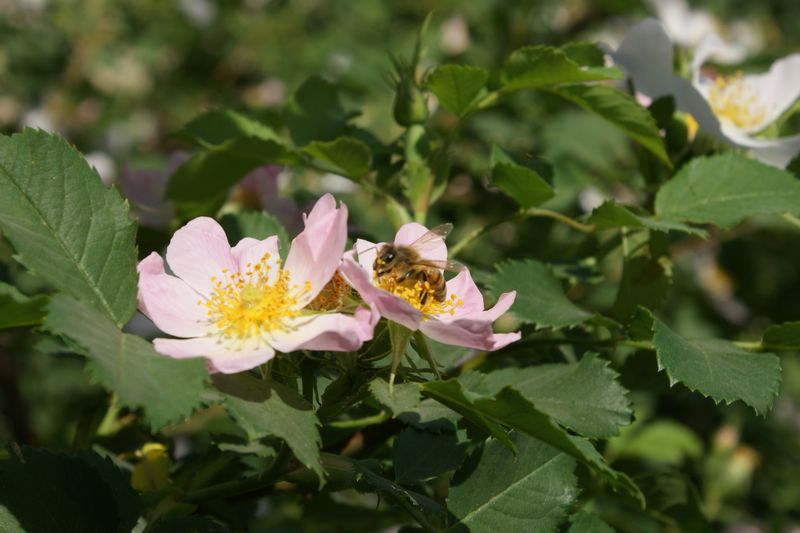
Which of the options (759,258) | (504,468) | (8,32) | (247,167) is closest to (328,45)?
(8,32)

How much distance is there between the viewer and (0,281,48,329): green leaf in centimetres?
72

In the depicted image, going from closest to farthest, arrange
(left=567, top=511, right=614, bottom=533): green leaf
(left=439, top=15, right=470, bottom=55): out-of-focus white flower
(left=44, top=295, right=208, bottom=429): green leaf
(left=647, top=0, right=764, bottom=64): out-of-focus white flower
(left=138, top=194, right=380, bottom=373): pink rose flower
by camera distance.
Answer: (left=44, top=295, right=208, bottom=429): green leaf < (left=138, top=194, right=380, bottom=373): pink rose flower < (left=567, top=511, right=614, bottom=533): green leaf < (left=647, top=0, right=764, bottom=64): out-of-focus white flower < (left=439, top=15, right=470, bottom=55): out-of-focus white flower

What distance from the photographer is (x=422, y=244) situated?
922 mm

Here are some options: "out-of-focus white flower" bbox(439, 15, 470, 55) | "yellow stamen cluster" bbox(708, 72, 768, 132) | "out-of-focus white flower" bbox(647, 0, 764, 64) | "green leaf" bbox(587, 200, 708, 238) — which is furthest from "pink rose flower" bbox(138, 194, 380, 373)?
"out-of-focus white flower" bbox(439, 15, 470, 55)

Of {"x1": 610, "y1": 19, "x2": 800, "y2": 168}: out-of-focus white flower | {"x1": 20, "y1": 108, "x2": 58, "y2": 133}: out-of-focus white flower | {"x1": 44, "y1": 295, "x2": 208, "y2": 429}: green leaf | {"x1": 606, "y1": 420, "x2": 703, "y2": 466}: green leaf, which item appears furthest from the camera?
{"x1": 20, "y1": 108, "x2": 58, "y2": 133}: out-of-focus white flower

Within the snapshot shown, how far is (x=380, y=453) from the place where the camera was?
1128 mm

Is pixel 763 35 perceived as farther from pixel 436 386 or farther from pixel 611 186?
pixel 436 386

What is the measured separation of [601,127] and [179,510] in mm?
1465

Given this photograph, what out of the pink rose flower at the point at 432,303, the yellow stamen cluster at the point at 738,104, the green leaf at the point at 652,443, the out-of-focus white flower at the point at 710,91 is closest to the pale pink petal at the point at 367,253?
the pink rose flower at the point at 432,303

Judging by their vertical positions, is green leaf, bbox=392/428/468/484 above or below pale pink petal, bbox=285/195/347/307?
below

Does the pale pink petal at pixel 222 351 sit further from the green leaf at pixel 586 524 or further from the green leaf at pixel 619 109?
the green leaf at pixel 619 109

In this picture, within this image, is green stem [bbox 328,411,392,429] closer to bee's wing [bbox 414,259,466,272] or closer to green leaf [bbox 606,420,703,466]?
bee's wing [bbox 414,259,466,272]

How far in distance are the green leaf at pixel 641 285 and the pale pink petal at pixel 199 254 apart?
0.47 meters

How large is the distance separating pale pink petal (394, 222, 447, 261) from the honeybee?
1.0 inches
